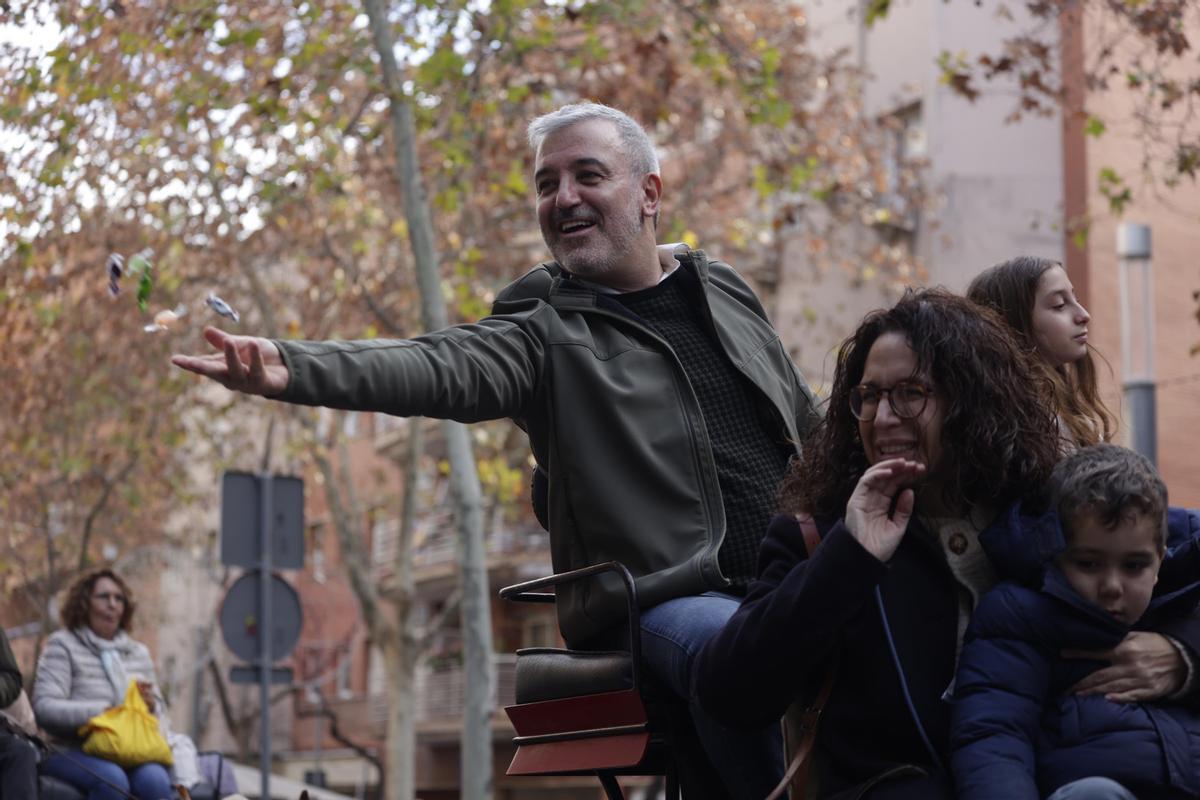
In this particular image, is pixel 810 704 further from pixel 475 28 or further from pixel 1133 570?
pixel 475 28

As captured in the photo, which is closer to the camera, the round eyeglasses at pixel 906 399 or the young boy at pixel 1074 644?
the young boy at pixel 1074 644

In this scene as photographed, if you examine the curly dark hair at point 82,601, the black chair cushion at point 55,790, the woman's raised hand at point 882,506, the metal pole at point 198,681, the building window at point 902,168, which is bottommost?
the metal pole at point 198,681

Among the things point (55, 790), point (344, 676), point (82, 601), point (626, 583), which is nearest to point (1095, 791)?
point (626, 583)

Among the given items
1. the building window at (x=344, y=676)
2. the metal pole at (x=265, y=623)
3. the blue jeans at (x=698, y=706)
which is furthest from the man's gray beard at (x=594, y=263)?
the building window at (x=344, y=676)

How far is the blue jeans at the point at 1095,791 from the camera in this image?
3170mm

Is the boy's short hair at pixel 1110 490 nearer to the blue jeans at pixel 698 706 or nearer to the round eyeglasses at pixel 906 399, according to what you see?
the round eyeglasses at pixel 906 399

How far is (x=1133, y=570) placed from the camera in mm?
3475

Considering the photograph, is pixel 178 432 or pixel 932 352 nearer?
pixel 932 352

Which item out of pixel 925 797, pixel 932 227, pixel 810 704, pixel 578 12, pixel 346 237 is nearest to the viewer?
pixel 925 797

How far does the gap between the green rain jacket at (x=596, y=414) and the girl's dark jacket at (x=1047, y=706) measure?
1.26m

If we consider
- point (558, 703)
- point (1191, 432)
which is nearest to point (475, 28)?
point (558, 703)

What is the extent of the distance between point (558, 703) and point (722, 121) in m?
19.0

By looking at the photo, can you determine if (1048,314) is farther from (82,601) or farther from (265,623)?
(265,623)

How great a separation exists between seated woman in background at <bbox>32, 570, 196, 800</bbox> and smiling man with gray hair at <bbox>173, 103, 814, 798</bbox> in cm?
485
